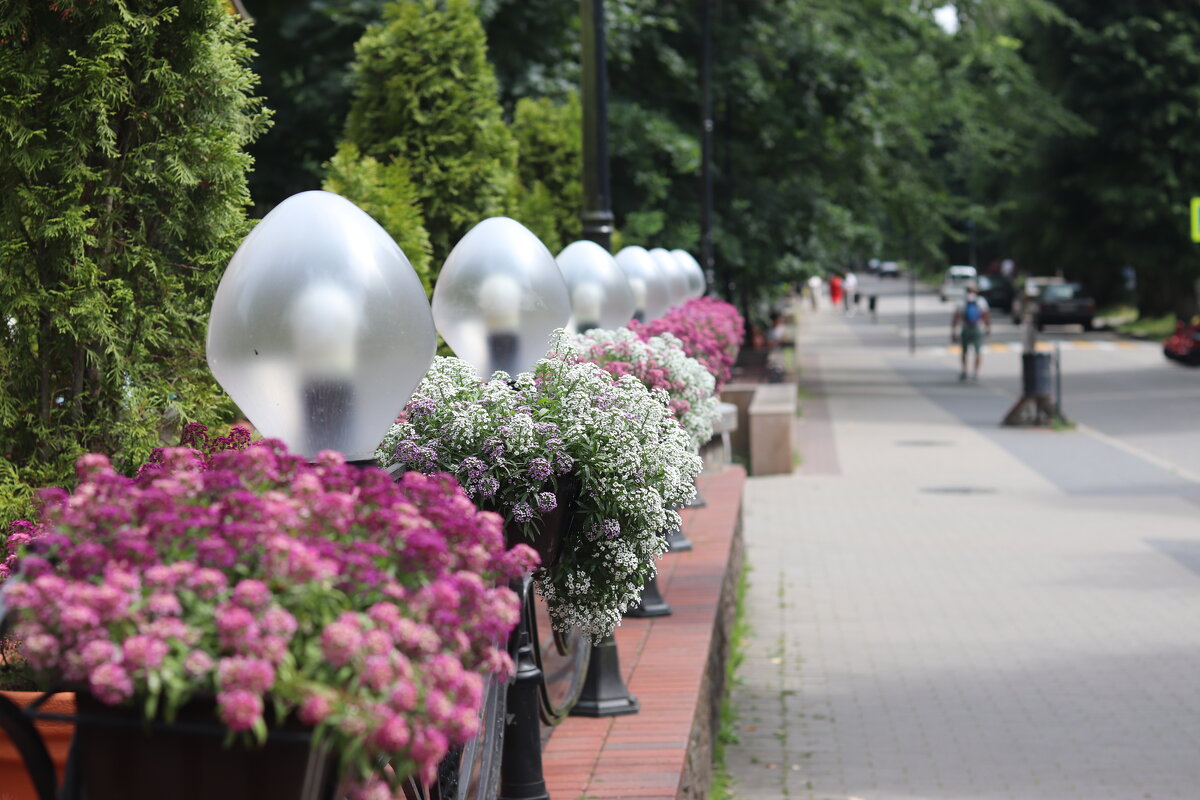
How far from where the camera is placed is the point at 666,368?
714cm

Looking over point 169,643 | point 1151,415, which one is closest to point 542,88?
point 1151,415

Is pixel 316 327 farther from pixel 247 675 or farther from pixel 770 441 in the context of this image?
pixel 770 441

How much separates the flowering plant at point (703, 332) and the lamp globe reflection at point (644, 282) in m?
0.16

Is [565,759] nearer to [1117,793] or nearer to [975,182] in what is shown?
[1117,793]

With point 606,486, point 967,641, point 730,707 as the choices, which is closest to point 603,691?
point 606,486

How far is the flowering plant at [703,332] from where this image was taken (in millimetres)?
8966

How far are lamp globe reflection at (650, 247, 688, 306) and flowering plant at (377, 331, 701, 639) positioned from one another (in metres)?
6.98

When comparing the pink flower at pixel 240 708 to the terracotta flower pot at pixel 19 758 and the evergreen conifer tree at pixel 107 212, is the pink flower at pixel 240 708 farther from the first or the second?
the evergreen conifer tree at pixel 107 212

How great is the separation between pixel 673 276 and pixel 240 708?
10241 millimetres

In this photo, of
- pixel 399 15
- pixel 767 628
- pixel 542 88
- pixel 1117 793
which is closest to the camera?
pixel 1117 793

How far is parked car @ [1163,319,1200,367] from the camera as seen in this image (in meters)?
35.1

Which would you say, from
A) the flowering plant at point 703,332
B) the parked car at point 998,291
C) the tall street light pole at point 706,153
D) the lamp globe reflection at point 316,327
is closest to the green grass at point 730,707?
the flowering plant at point 703,332

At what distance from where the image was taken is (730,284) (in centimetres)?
2564

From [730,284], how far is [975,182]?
23.4 meters
